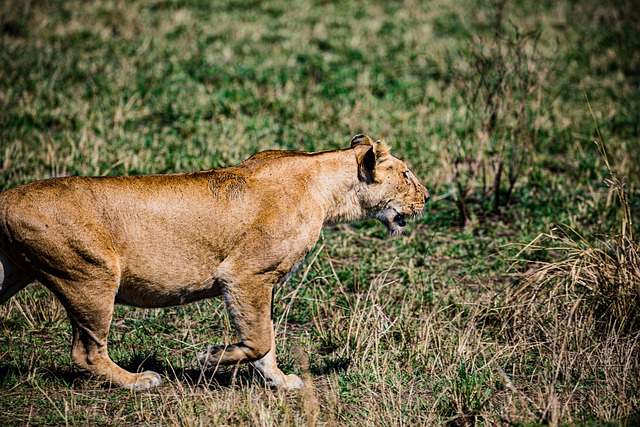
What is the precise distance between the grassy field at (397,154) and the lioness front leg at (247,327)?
0.20 m

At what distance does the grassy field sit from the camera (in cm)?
523

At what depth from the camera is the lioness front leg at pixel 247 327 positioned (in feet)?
16.7

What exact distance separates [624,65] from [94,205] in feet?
36.9

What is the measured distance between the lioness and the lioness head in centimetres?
8

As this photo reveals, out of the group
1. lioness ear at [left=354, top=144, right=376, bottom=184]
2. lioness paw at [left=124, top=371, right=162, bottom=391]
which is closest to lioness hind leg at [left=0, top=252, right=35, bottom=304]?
lioness paw at [left=124, top=371, right=162, bottom=391]

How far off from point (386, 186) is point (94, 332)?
225 centimetres

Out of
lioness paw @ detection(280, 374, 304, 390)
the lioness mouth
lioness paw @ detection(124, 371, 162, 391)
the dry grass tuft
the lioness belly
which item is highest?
the lioness mouth

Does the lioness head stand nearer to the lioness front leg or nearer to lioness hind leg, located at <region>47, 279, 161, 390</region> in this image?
the lioness front leg

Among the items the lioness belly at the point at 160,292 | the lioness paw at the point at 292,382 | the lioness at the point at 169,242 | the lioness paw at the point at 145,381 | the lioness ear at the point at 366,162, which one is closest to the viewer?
the lioness at the point at 169,242

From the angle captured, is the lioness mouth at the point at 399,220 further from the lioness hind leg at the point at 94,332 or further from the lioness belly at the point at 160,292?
the lioness hind leg at the point at 94,332

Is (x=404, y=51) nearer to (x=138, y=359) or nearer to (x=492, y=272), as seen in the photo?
(x=492, y=272)

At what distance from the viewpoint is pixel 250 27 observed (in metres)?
14.2

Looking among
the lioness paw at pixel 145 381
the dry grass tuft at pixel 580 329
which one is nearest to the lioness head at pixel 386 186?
the dry grass tuft at pixel 580 329

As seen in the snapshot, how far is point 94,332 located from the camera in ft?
16.4
